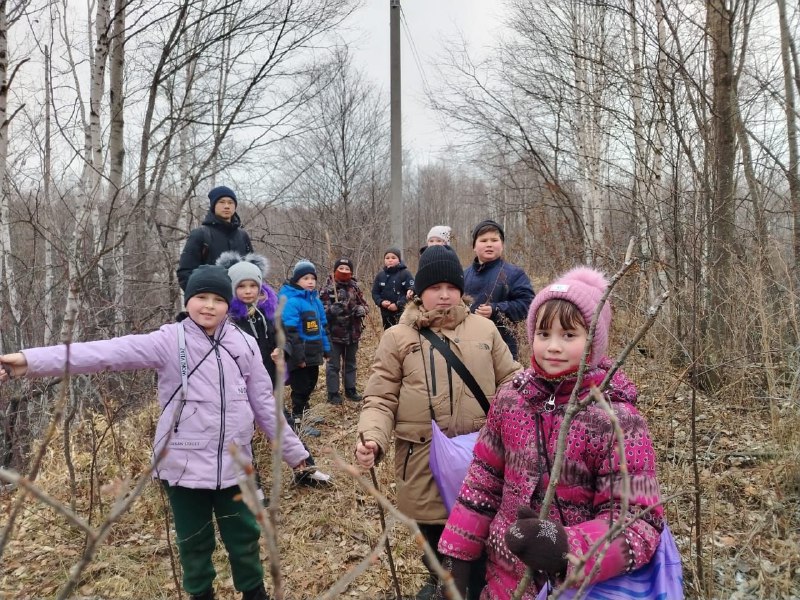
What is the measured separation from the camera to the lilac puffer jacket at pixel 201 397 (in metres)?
2.26

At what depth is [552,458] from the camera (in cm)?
136

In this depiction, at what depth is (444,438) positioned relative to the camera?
1930 millimetres

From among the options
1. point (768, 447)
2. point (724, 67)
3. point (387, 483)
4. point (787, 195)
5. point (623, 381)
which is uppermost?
point (724, 67)

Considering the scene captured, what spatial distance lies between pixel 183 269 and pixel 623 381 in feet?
11.5

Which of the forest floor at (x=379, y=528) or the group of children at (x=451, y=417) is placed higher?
the group of children at (x=451, y=417)

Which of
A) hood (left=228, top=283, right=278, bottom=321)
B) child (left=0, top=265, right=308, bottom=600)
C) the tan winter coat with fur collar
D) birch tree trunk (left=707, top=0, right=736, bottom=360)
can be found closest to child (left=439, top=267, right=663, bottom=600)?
the tan winter coat with fur collar

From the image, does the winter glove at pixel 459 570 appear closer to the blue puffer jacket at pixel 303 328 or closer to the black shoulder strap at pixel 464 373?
the black shoulder strap at pixel 464 373

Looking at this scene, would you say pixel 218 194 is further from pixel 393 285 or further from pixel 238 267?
pixel 393 285

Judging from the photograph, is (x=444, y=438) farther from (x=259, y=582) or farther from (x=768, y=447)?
(x=768, y=447)

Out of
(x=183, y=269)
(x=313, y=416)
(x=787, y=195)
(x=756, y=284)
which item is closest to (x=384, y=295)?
(x=313, y=416)

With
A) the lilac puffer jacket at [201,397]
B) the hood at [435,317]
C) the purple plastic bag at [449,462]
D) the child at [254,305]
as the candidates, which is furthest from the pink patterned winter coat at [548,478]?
the child at [254,305]

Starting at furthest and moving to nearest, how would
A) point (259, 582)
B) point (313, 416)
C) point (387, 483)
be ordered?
point (313, 416) < point (387, 483) < point (259, 582)

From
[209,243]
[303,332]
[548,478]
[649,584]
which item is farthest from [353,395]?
[649,584]

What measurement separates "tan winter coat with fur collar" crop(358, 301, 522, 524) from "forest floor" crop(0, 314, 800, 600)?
912 mm
